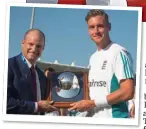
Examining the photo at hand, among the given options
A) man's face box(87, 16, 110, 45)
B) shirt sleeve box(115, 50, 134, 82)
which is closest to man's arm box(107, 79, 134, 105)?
shirt sleeve box(115, 50, 134, 82)

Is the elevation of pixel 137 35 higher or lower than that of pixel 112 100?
higher

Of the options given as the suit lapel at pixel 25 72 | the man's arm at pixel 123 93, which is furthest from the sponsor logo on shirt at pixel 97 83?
the suit lapel at pixel 25 72

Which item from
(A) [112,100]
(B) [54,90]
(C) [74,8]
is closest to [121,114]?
(A) [112,100]

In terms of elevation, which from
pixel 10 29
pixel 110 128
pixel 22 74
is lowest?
pixel 110 128

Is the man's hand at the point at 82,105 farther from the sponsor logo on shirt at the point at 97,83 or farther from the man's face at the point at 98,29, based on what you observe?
the man's face at the point at 98,29

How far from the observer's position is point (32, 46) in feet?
2.83

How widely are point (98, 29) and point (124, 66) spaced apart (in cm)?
11

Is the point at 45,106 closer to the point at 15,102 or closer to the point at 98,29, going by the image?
the point at 15,102

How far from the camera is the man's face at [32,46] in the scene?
860mm

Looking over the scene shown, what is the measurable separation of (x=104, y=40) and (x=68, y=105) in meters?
0.18

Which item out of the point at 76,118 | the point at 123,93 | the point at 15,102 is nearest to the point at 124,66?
the point at 123,93

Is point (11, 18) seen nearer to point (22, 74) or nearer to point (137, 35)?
point (22, 74)

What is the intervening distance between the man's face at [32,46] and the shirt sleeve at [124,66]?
→ 19 centimetres

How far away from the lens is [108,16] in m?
0.86
